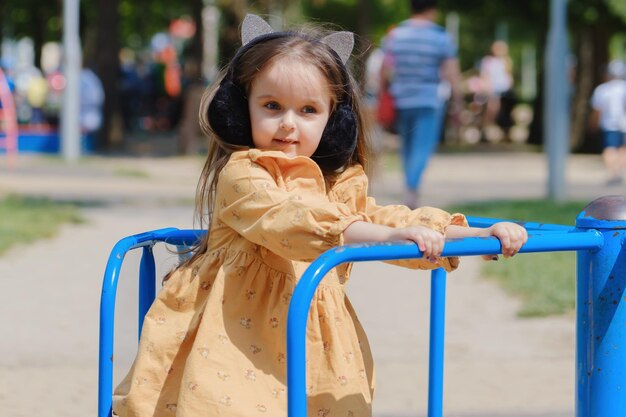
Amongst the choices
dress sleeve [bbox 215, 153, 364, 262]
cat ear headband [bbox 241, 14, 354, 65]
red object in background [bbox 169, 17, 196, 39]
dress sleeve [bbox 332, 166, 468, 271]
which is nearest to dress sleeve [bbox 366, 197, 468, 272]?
dress sleeve [bbox 332, 166, 468, 271]

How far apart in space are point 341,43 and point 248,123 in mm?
319

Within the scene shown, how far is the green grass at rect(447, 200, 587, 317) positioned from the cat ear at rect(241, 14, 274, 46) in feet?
11.3

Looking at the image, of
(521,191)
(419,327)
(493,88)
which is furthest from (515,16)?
(419,327)

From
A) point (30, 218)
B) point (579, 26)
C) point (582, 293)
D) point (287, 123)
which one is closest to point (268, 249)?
point (287, 123)

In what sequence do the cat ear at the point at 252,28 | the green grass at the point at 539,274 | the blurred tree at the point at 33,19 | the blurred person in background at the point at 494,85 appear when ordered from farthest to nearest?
1. the blurred tree at the point at 33,19
2. the blurred person in background at the point at 494,85
3. the green grass at the point at 539,274
4. the cat ear at the point at 252,28

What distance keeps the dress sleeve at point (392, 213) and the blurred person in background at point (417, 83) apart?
584 centimetres

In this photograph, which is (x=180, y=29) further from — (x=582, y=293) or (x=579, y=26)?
(x=582, y=293)

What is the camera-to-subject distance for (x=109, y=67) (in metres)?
18.4

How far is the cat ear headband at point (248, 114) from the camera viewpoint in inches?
107

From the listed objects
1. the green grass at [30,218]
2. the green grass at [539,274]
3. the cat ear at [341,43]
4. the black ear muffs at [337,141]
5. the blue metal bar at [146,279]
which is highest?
the cat ear at [341,43]

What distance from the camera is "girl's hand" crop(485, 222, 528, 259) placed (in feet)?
7.75

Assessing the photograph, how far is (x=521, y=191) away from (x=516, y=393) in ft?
24.5

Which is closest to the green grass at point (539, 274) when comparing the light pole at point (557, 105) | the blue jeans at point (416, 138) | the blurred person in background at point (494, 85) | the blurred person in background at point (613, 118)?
the blue jeans at point (416, 138)

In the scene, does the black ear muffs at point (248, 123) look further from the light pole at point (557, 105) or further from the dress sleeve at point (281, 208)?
the light pole at point (557, 105)
